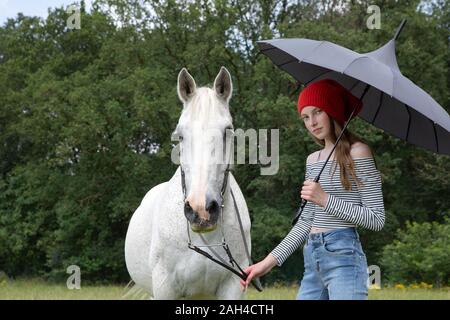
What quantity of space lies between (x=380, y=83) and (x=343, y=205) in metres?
0.61

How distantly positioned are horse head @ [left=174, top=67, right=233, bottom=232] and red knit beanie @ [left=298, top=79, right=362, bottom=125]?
1.82 ft

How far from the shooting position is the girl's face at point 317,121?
10.6 ft

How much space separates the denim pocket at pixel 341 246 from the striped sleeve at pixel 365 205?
110 mm

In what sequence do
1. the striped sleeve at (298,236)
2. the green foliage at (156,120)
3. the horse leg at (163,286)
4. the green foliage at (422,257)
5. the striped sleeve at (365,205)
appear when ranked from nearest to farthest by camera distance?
the striped sleeve at (365,205)
the striped sleeve at (298,236)
the horse leg at (163,286)
the green foliage at (422,257)
the green foliage at (156,120)

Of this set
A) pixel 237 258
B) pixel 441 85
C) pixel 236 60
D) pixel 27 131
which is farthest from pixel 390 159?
pixel 237 258

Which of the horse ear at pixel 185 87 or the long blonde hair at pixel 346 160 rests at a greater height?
the horse ear at pixel 185 87

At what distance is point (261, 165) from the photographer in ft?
65.2

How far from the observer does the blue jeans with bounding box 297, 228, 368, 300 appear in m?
3.04

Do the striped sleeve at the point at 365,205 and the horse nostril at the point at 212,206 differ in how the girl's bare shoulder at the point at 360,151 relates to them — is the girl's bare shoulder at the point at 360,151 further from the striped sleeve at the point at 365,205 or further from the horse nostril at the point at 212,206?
the horse nostril at the point at 212,206

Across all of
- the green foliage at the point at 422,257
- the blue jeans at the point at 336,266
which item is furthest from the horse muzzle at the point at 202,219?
→ the green foliage at the point at 422,257

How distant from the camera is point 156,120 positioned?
1986 centimetres
